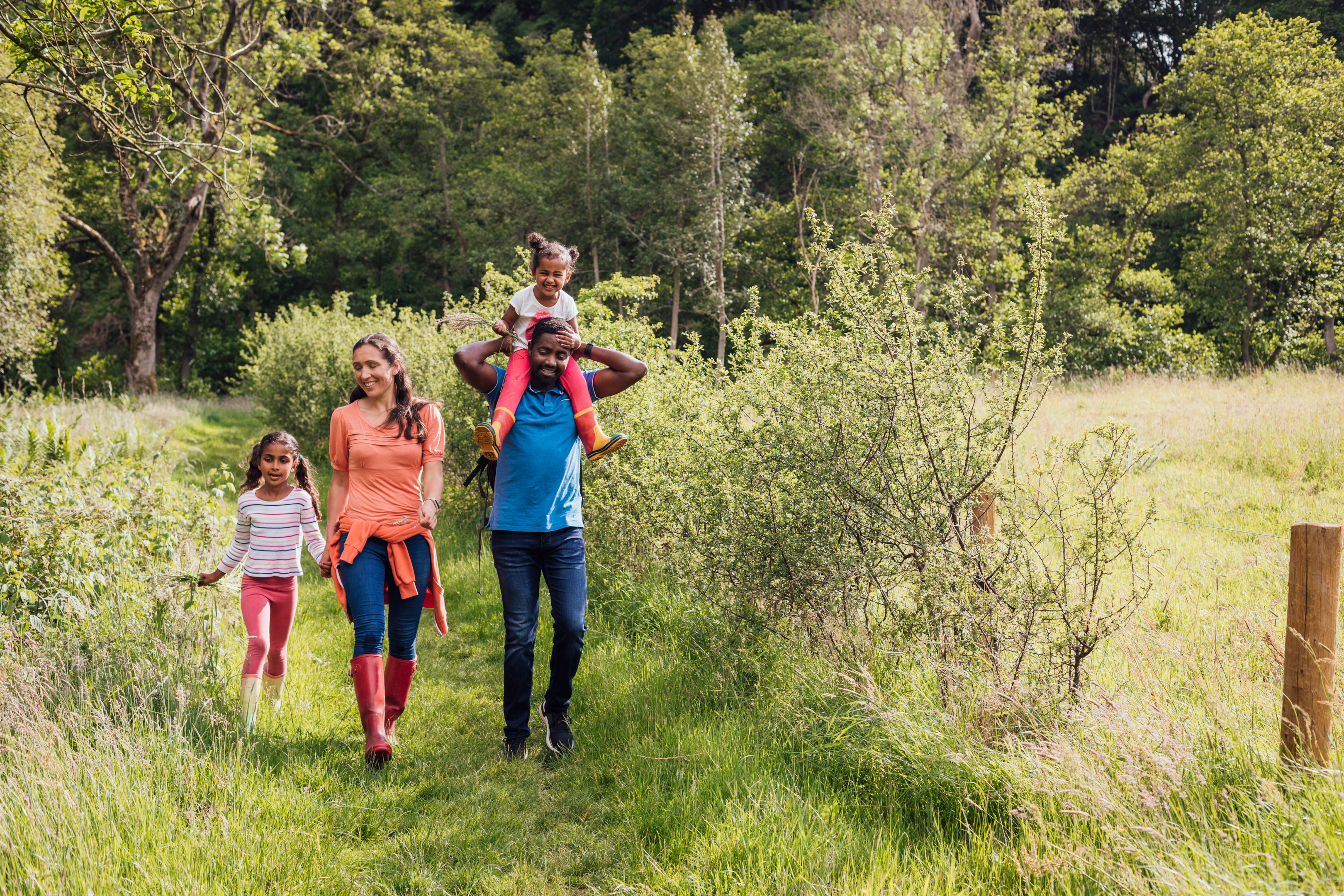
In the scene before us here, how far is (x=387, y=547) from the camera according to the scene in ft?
14.4

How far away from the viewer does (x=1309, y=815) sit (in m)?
2.73

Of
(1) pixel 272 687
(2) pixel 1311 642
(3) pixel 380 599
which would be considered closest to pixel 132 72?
(3) pixel 380 599

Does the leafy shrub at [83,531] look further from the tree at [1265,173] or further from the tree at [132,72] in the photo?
the tree at [1265,173]

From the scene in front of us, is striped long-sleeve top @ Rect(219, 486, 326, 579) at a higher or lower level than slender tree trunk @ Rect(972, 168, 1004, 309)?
lower

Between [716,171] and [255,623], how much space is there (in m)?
32.8

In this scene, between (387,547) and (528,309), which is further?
(528,309)

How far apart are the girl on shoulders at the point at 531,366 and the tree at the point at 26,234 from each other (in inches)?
671

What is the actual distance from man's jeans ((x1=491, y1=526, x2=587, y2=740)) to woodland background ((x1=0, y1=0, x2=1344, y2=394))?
1229 centimetres

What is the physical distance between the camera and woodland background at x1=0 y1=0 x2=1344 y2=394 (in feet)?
82.1

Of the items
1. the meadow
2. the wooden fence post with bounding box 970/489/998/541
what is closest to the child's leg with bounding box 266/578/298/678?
the meadow

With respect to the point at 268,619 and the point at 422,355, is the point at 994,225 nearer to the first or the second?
the point at 422,355

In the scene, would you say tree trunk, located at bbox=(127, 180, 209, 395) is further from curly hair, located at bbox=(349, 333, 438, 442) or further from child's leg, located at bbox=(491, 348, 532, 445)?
child's leg, located at bbox=(491, 348, 532, 445)

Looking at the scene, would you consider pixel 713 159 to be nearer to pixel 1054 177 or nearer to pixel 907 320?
pixel 1054 177

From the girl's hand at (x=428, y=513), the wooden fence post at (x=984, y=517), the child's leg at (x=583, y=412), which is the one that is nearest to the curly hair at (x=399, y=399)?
the girl's hand at (x=428, y=513)
